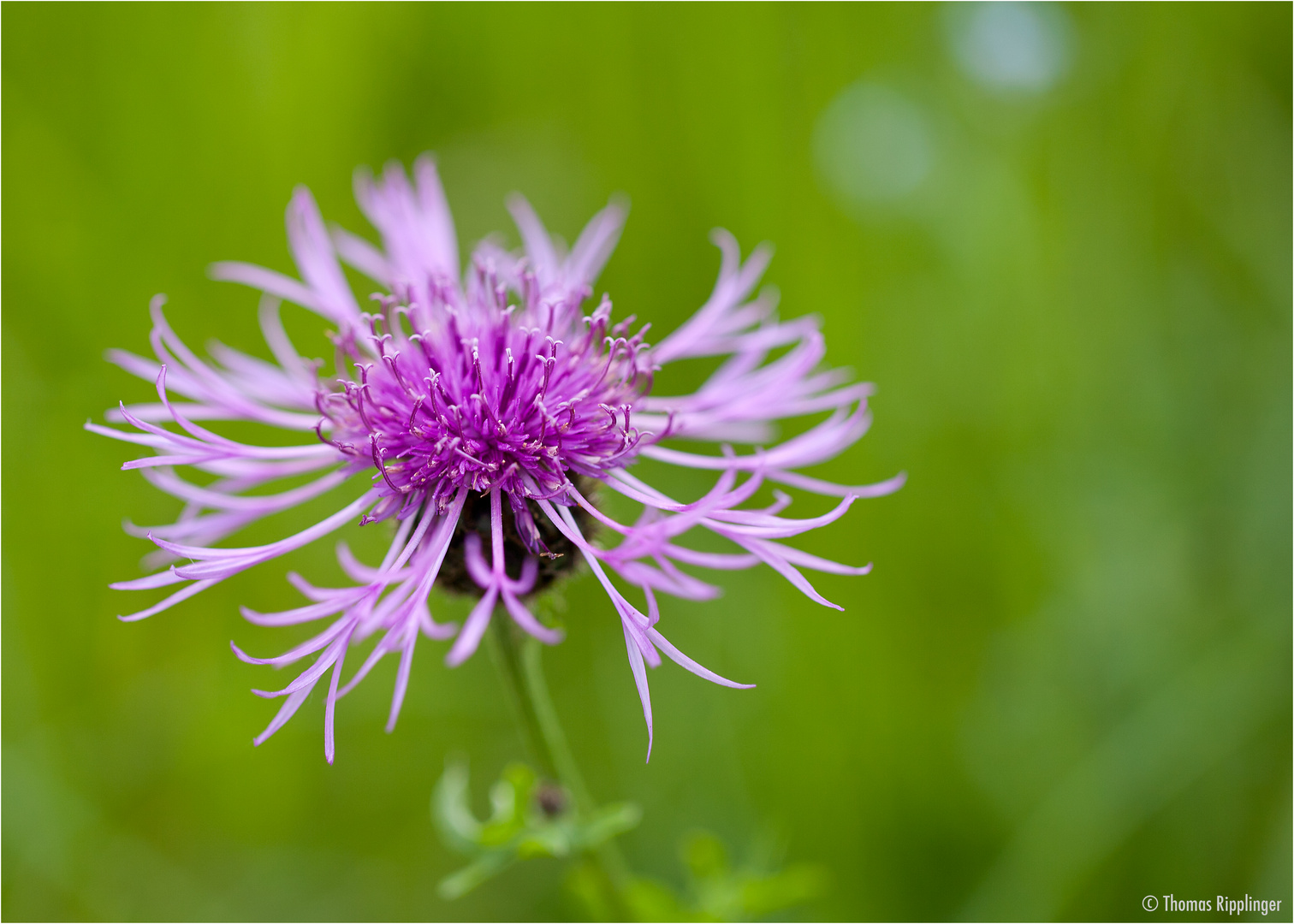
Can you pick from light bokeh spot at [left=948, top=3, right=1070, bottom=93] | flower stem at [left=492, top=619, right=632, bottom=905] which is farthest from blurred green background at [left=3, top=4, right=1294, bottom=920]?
flower stem at [left=492, top=619, right=632, bottom=905]

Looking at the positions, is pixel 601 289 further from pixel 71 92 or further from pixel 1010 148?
pixel 71 92

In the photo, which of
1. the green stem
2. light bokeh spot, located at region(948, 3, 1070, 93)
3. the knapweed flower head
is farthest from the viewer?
light bokeh spot, located at region(948, 3, 1070, 93)

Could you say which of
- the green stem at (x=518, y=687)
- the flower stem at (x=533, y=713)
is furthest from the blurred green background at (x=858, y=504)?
the green stem at (x=518, y=687)

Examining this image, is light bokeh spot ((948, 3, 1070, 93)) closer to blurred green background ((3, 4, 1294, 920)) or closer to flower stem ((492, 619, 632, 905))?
blurred green background ((3, 4, 1294, 920))

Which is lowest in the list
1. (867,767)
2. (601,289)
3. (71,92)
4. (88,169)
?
(867,767)

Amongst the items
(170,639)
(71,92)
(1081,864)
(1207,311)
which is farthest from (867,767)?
(71,92)

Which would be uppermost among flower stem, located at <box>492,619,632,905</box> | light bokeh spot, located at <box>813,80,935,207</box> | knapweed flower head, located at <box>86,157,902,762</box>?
light bokeh spot, located at <box>813,80,935,207</box>
